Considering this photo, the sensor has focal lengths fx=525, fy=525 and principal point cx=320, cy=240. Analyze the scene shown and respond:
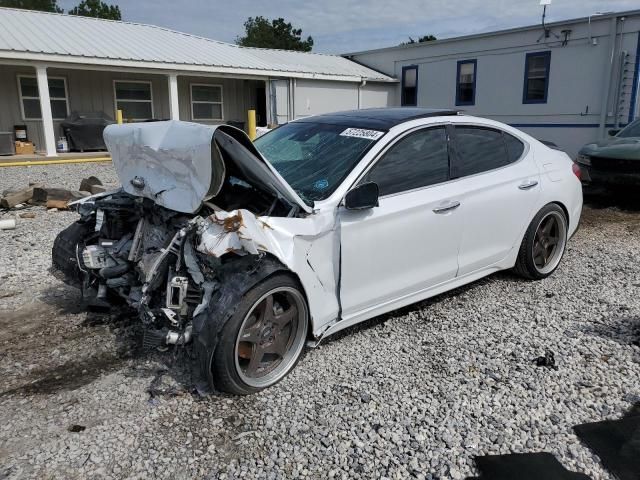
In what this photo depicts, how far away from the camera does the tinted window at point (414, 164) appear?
12.5 ft

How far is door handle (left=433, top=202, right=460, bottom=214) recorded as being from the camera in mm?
3999

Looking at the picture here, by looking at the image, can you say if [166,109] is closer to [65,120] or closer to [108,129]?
[65,120]

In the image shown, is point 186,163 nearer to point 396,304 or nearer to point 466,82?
point 396,304

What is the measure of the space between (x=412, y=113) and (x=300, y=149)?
39.2 inches

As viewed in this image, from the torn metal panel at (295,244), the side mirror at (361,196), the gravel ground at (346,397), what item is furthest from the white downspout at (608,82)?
the torn metal panel at (295,244)

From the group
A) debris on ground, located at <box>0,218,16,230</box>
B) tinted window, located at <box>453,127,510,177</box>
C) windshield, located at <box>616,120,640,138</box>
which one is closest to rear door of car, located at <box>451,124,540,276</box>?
tinted window, located at <box>453,127,510,177</box>

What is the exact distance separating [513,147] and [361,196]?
2.28 metres

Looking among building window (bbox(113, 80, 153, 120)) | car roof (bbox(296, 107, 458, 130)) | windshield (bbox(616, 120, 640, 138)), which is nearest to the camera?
car roof (bbox(296, 107, 458, 130))

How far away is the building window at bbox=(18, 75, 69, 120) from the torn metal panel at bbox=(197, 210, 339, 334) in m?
16.4

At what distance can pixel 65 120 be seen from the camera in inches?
663

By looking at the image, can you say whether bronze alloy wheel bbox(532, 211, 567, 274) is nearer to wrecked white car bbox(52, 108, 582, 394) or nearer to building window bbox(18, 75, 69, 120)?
wrecked white car bbox(52, 108, 582, 394)

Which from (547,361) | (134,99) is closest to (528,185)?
(547,361)

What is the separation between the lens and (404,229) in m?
3.79

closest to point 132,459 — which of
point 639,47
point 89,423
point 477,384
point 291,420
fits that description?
point 89,423
